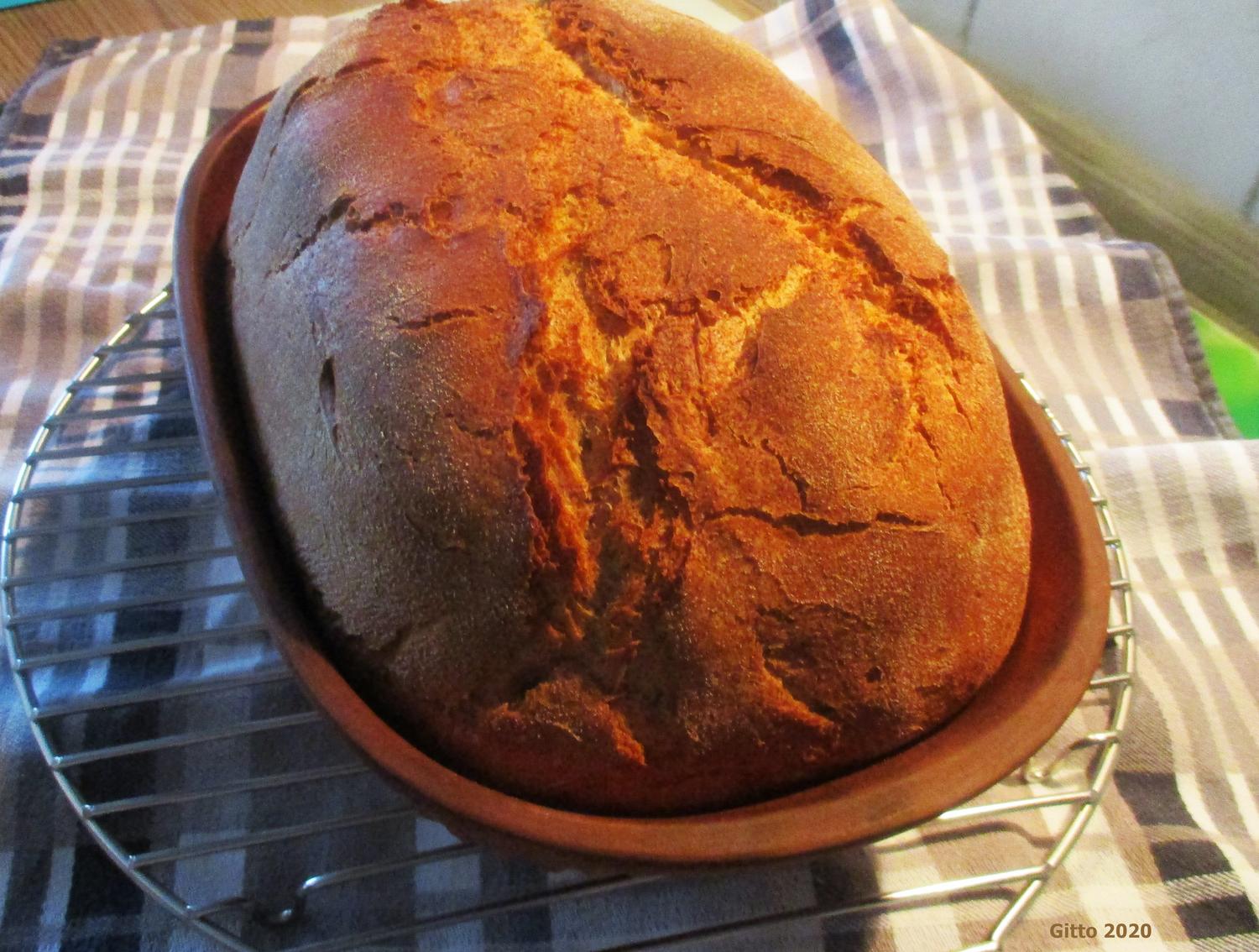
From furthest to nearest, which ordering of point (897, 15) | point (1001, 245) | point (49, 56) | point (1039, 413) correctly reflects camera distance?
point (897, 15) < point (49, 56) < point (1001, 245) < point (1039, 413)

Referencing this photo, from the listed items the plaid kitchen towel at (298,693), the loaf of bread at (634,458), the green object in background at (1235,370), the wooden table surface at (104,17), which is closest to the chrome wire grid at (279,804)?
the plaid kitchen towel at (298,693)

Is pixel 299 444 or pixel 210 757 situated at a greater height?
pixel 299 444

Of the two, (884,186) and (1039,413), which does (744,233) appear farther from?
(1039,413)

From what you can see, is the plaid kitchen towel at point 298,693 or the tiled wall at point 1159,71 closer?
the plaid kitchen towel at point 298,693

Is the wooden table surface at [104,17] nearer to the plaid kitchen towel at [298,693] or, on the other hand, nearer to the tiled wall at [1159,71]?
the plaid kitchen towel at [298,693]

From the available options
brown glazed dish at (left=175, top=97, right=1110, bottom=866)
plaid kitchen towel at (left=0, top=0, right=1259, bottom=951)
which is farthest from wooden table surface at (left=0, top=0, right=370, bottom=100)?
brown glazed dish at (left=175, top=97, right=1110, bottom=866)

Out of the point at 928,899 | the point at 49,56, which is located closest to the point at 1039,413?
the point at 928,899
